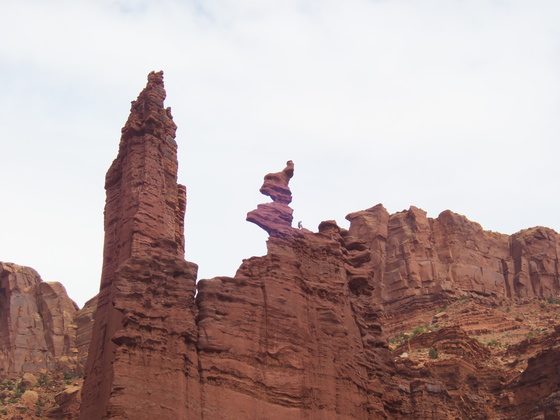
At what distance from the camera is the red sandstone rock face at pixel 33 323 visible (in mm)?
59938

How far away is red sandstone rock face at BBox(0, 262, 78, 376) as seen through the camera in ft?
197

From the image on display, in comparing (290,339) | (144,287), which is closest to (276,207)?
(290,339)

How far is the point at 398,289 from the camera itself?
3556 inches

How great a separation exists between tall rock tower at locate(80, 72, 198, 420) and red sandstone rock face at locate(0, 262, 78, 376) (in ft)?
95.8

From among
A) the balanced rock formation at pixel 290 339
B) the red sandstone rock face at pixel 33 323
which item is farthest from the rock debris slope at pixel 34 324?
the balanced rock formation at pixel 290 339

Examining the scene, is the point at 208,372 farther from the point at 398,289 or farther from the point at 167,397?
the point at 398,289

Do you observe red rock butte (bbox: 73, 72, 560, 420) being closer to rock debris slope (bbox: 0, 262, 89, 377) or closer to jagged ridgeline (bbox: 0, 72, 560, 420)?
jagged ridgeline (bbox: 0, 72, 560, 420)

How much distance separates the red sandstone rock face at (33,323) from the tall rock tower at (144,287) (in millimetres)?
29203

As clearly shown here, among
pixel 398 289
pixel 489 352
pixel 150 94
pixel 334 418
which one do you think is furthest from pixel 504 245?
pixel 334 418

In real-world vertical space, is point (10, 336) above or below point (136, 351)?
above

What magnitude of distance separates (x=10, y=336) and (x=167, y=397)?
42545 mm

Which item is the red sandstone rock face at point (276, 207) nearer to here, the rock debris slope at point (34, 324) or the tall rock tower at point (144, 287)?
the tall rock tower at point (144, 287)

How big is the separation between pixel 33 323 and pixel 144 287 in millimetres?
42853

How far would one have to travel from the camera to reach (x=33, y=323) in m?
63.1
